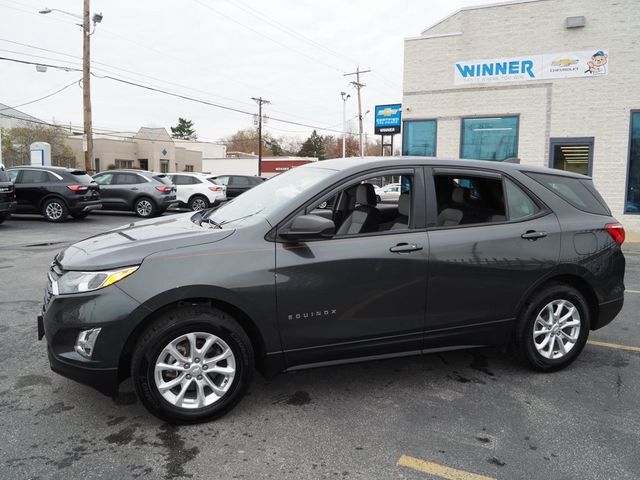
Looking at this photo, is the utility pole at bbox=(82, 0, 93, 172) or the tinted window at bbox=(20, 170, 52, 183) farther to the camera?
the utility pole at bbox=(82, 0, 93, 172)

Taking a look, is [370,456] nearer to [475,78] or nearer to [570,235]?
[570,235]

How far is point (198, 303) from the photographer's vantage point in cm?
318

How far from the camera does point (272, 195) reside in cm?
394

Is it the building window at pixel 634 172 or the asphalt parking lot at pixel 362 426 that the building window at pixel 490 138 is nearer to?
the building window at pixel 634 172

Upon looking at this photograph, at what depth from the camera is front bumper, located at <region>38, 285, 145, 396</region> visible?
2967 mm

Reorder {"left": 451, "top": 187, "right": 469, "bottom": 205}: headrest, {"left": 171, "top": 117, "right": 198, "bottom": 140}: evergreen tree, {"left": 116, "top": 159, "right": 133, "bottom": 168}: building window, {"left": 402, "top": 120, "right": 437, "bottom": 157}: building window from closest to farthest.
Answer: {"left": 451, "top": 187, "right": 469, "bottom": 205}: headrest
{"left": 402, "top": 120, "right": 437, "bottom": 157}: building window
{"left": 116, "top": 159, "right": 133, "bottom": 168}: building window
{"left": 171, "top": 117, "right": 198, "bottom": 140}: evergreen tree

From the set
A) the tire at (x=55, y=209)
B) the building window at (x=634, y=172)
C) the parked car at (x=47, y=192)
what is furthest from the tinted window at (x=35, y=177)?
the building window at (x=634, y=172)

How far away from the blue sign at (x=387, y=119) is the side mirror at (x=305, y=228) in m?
24.1

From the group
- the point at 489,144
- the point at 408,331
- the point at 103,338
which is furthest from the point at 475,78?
the point at 103,338

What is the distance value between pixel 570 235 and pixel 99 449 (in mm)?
3618

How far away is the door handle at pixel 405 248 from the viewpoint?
11.6ft

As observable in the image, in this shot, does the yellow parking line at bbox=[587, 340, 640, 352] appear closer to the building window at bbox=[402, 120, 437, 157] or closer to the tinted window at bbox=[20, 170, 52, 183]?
the building window at bbox=[402, 120, 437, 157]

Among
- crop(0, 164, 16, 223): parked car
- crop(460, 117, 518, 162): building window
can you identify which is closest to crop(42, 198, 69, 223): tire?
crop(0, 164, 16, 223): parked car

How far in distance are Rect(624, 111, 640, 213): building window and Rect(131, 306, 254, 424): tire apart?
49.7 ft
